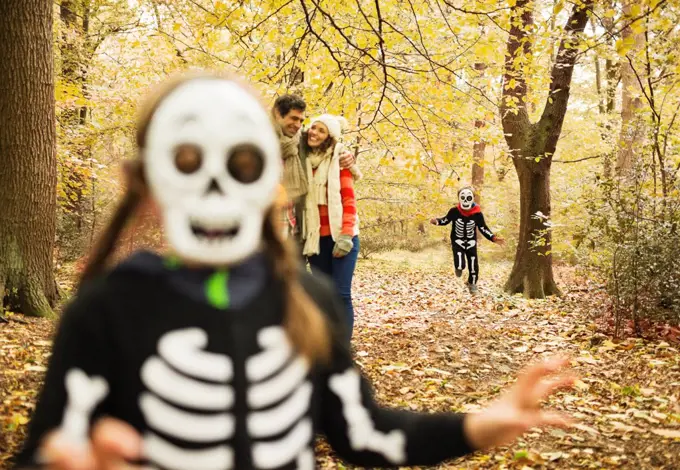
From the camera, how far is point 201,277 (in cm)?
113

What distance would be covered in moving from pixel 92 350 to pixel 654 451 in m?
3.97

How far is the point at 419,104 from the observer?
6.79 meters

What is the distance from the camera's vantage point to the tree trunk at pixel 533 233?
10.7 m

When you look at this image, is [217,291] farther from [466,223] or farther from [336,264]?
[466,223]

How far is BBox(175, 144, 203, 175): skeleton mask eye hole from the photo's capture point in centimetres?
110

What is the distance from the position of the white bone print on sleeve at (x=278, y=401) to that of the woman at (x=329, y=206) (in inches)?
141

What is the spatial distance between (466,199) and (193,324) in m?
10.7

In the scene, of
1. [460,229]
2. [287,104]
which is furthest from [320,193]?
[460,229]

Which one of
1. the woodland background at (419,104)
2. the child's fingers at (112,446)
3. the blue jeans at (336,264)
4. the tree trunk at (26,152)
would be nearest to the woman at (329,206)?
the blue jeans at (336,264)

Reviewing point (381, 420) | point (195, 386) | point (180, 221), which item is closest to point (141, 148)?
point (180, 221)

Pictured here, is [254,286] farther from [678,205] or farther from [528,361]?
[678,205]

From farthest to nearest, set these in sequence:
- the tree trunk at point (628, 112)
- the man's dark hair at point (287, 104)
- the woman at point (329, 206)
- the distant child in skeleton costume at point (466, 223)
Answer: the distant child in skeleton costume at point (466, 223) < the tree trunk at point (628, 112) < the woman at point (329, 206) < the man's dark hair at point (287, 104)

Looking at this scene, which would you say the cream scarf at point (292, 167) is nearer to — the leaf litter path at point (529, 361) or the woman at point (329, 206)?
the woman at point (329, 206)

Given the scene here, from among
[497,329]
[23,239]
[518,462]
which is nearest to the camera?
[518,462]
